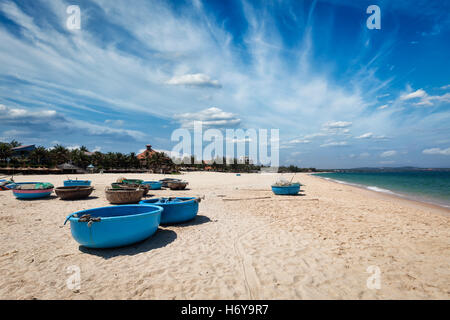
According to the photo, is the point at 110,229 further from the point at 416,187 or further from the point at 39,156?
the point at 39,156

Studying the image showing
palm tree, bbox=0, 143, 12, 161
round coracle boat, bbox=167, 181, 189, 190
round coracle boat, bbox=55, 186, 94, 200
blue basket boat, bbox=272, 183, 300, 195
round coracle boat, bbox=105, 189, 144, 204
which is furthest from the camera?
palm tree, bbox=0, 143, 12, 161

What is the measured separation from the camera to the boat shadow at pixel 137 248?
5062 mm

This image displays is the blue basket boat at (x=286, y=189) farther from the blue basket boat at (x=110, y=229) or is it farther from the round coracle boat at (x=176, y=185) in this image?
the blue basket boat at (x=110, y=229)

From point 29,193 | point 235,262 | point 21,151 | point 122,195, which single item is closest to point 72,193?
point 29,193

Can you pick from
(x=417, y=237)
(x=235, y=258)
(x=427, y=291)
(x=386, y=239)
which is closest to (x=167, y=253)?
(x=235, y=258)

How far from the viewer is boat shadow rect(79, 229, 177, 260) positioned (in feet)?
16.6

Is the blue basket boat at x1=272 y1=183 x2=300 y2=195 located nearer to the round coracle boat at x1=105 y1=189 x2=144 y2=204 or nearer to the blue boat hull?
the round coracle boat at x1=105 y1=189 x2=144 y2=204

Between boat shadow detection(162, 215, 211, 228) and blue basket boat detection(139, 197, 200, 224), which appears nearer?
blue basket boat detection(139, 197, 200, 224)

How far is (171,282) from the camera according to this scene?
3883 mm
